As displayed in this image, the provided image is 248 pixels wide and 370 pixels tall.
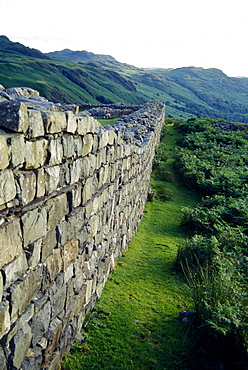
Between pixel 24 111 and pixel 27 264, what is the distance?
1492 mm

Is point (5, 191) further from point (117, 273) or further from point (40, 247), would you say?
point (117, 273)

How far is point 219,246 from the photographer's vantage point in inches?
302

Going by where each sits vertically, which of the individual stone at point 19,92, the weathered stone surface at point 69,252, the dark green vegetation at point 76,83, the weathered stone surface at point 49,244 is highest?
the dark green vegetation at point 76,83

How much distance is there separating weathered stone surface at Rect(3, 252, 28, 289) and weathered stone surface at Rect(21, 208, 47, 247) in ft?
0.51

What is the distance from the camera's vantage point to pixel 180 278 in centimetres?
676

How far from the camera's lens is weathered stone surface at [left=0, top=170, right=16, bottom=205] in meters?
2.55

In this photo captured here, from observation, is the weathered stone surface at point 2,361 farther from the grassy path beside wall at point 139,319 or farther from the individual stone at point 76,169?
the individual stone at point 76,169

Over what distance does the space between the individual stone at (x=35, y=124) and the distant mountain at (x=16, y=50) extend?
122848 millimetres

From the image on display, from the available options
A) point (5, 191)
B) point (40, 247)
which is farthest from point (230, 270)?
point (5, 191)

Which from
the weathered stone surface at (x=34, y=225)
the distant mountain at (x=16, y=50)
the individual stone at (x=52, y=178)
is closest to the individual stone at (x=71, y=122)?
the individual stone at (x=52, y=178)

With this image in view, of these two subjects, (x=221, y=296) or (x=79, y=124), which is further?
(x=221, y=296)

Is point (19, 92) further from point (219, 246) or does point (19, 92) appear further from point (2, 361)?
point (219, 246)

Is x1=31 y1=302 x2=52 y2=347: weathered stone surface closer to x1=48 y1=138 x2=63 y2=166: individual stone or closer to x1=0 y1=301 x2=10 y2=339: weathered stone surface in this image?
x1=0 y1=301 x2=10 y2=339: weathered stone surface

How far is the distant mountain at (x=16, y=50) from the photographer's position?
11794cm
